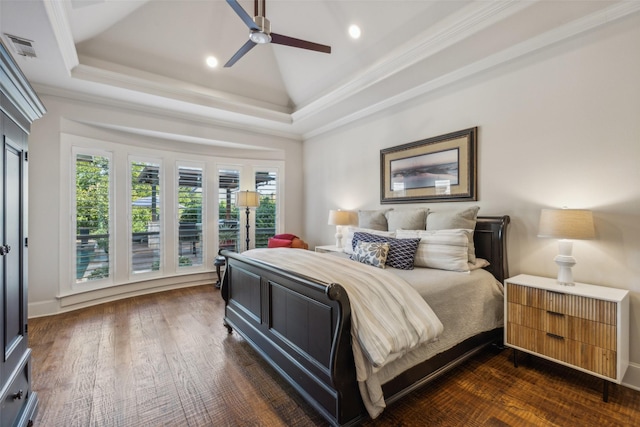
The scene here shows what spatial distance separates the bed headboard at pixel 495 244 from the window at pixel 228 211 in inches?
158

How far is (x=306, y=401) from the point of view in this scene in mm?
1975

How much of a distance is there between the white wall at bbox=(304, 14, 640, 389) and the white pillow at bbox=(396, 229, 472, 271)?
1.99 ft

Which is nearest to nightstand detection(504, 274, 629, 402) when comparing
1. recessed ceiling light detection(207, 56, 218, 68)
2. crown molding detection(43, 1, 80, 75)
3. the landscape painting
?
the landscape painting

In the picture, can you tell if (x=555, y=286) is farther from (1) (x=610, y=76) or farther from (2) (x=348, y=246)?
(2) (x=348, y=246)

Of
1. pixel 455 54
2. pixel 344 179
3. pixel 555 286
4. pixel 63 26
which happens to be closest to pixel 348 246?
pixel 344 179

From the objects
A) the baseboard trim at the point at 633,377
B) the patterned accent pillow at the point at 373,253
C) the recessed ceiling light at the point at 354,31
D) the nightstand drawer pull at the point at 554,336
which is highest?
the recessed ceiling light at the point at 354,31

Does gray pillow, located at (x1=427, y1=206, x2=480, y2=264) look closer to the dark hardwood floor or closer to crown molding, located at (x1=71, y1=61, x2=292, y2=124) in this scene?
the dark hardwood floor

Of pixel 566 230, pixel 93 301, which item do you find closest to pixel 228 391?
pixel 566 230

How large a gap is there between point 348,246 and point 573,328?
6.98 ft

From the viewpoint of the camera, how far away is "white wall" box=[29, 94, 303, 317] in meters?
3.54

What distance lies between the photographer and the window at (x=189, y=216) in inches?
194

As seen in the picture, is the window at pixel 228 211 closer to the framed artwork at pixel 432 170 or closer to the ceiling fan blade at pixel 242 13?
the framed artwork at pixel 432 170

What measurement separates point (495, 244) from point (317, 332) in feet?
6.61

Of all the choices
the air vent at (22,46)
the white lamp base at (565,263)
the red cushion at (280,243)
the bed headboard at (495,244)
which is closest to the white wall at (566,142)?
the bed headboard at (495,244)
